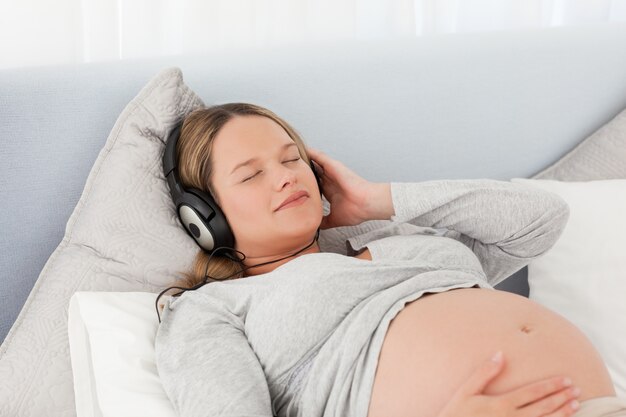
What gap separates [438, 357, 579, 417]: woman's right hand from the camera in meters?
0.92

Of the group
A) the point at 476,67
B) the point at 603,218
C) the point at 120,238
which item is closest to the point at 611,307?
the point at 603,218

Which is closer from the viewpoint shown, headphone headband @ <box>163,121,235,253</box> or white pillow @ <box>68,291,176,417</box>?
white pillow @ <box>68,291,176,417</box>

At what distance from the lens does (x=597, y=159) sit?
5.45 feet

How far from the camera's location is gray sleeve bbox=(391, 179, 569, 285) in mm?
1296

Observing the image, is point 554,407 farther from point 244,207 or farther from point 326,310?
point 244,207

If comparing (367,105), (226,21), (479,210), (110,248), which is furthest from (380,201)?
(226,21)

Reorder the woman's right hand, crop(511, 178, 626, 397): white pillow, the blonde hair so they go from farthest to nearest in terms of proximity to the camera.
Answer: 1. crop(511, 178, 626, 397): white pillow
2. the blonde hair
3. the woman's right hand

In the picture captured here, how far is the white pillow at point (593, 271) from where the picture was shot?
146 cm

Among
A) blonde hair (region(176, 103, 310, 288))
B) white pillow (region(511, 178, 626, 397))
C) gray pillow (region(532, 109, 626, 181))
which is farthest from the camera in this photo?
gray pillow (region(532, 109, 626, 181))

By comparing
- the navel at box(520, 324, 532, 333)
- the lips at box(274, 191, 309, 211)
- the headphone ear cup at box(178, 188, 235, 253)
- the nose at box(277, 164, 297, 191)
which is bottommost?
the navel at box(520, 324, 532, 333)

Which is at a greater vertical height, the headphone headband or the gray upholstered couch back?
the gray upholstered couch back

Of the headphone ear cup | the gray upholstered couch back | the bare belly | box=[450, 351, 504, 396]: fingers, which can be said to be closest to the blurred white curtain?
the gray upholstered couch back

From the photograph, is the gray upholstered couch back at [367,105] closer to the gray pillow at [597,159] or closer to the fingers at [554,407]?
the gray pillow at [597,159]

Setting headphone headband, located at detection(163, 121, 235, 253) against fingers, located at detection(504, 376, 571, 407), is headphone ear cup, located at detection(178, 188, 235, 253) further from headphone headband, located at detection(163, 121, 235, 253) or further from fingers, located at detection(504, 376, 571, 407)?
fingers, located at detection(504, 376, 571, 407)
